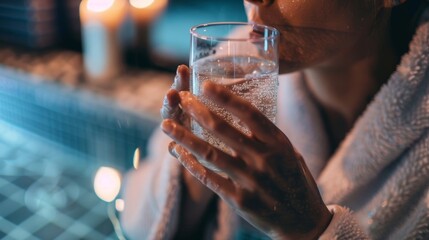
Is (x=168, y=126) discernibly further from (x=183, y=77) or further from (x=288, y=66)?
(x=288, y=66)

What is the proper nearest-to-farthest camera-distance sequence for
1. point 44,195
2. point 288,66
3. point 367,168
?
point 288,66
point 367,168
point 44,195

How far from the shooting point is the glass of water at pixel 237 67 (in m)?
0.45

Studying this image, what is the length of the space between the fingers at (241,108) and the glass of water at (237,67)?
38 millimetres

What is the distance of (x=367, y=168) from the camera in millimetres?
717

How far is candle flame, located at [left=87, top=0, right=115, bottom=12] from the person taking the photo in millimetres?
1381

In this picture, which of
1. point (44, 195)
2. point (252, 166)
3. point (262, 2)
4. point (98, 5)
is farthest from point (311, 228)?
point (98, 5)

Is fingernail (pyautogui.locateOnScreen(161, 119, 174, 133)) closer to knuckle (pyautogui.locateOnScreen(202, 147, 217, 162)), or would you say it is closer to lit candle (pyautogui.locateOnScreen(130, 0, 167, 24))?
knuckle (pyautogui.locateOnScreen(202, 147, 217, 162))

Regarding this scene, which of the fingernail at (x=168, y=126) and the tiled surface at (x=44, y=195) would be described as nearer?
the fingernail at (x=168, y=126)

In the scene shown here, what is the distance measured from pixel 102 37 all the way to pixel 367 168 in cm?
94

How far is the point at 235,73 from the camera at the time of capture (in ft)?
1.53

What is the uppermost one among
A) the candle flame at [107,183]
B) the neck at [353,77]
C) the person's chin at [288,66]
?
the person's chin at [288,66]

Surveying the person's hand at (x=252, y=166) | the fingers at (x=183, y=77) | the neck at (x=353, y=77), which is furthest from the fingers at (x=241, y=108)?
the neck at (x=353, y=77)

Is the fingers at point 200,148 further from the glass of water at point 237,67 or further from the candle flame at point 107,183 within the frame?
the candle flame at point 107,183

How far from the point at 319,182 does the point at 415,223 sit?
0.16m
